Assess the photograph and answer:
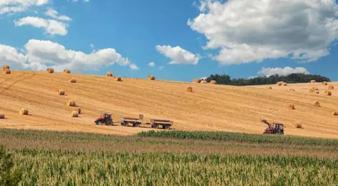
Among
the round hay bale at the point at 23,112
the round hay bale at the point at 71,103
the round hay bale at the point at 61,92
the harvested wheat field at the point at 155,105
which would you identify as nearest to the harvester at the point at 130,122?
the harvested wheat field at the point at 155,105

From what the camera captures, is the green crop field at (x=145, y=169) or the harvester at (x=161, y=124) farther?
the harvester at (x=161, y=124)

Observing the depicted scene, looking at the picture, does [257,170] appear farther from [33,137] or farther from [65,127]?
[65,127]

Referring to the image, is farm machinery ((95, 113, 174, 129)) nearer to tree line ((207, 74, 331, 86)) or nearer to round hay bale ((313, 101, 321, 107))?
round hay bale ((313, 101, 321, 107))

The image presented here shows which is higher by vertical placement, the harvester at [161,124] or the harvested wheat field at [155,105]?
the harvested wheat field at [155,105]

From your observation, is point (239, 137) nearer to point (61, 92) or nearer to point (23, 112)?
point (23, 112)

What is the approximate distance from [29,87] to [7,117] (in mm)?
13092

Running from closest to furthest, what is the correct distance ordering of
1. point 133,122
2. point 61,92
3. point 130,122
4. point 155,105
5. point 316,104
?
1. point 133,122
2. point 130,122
3. point 61,92
4. point 155,105
5. point 316,104

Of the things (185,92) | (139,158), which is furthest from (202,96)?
(139,158)

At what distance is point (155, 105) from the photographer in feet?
188

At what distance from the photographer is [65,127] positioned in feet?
140

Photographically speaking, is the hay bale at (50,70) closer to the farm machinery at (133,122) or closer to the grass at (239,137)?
the farm machinery at (133,122)

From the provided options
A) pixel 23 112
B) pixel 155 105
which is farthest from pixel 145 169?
pixel 155 105

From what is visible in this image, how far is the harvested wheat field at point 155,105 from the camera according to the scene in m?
46.8

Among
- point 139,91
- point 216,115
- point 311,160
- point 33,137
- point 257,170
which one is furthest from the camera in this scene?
point 139,91
